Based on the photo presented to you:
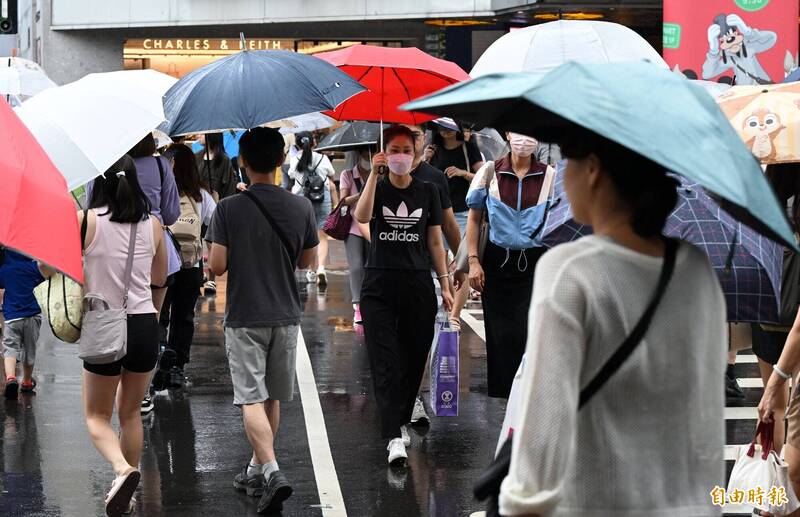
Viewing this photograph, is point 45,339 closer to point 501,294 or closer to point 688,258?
point 501,294

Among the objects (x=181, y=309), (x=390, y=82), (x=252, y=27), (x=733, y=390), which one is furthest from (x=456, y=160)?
(x=252, y=27)

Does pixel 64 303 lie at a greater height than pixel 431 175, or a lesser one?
lesser

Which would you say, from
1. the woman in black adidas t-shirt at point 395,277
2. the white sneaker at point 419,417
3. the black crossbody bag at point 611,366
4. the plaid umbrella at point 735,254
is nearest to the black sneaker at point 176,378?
the white sneaker at point 419,417

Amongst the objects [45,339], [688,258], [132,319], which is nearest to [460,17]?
[45,339]

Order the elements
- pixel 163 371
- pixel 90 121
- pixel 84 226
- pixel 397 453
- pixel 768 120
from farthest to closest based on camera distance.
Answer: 1. pixel 163 371
2. pixel 397 453
3. pixel 84 226
4. pixel 90 121
5. pixel 768 120

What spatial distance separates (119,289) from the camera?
664cm

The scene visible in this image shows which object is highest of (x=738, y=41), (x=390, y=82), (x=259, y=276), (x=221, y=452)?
(x=738, y=41)

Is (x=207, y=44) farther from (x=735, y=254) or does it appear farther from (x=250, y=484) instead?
(x=735, y=254)

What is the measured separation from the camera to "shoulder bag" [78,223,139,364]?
648 centimetres

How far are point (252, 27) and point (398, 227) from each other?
2392 cm

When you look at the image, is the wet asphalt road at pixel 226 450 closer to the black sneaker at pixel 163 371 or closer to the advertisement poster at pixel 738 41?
the black sneaker at pixel 163 371

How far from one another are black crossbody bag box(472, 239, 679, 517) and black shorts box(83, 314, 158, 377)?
3.97 meters

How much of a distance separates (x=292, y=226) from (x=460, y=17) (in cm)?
2040

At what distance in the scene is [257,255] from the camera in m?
6.81
